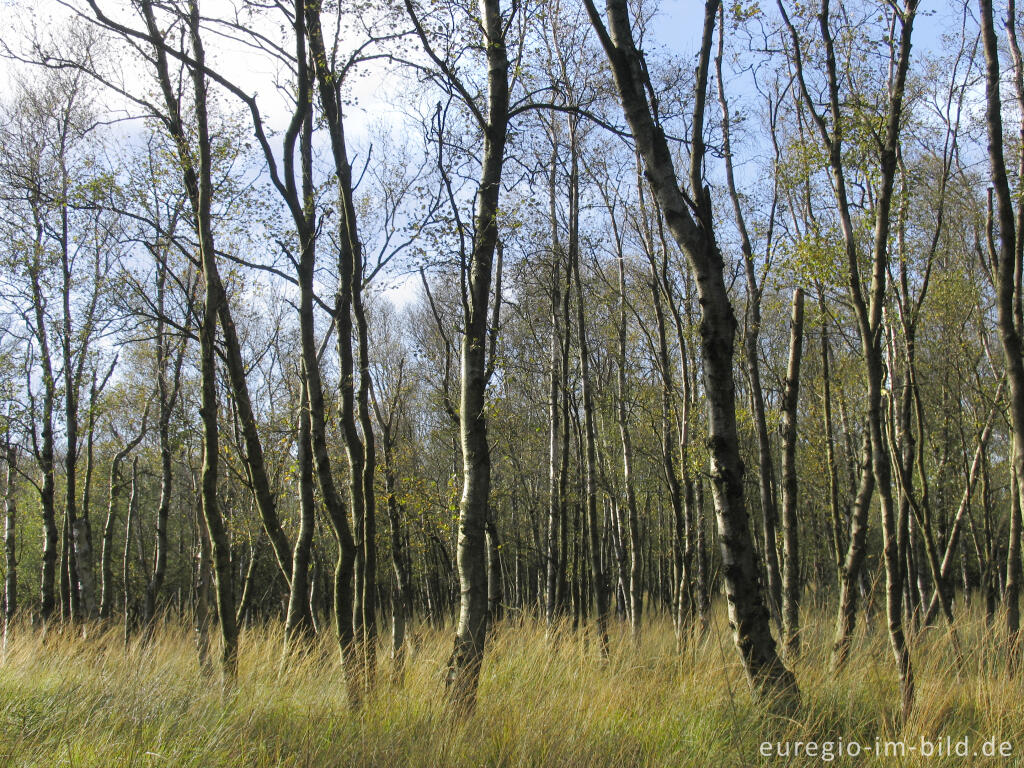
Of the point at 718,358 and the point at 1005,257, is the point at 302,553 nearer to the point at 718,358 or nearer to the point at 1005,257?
the point at 718,358

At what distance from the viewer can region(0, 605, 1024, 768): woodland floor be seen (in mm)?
3428

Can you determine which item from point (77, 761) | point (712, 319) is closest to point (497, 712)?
point (77, 761)

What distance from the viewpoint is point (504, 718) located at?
3.86 m

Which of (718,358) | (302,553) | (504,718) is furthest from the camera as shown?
(302,553)

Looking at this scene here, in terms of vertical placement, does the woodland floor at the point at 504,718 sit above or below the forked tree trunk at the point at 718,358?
below

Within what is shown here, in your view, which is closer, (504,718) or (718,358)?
(504,718)

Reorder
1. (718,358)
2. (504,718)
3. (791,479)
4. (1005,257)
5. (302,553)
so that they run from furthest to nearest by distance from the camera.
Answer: (791,479) → (302,553) → (1005,257) → (718,358) → (504,718)

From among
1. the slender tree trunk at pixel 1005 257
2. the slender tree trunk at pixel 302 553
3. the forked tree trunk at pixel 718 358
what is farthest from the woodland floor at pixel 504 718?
the slender tree trunk at pixel 1005 257

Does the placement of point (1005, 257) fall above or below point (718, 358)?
above

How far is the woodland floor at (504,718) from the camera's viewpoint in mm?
3428

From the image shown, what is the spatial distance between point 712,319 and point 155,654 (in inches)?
257

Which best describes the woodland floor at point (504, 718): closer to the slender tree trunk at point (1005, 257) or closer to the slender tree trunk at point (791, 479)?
the slender tree trunk at point (1005, 257)

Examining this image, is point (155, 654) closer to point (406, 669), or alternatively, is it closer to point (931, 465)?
point (406, 669)

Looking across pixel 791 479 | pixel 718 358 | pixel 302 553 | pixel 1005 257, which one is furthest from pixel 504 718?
pixel 1005 257
